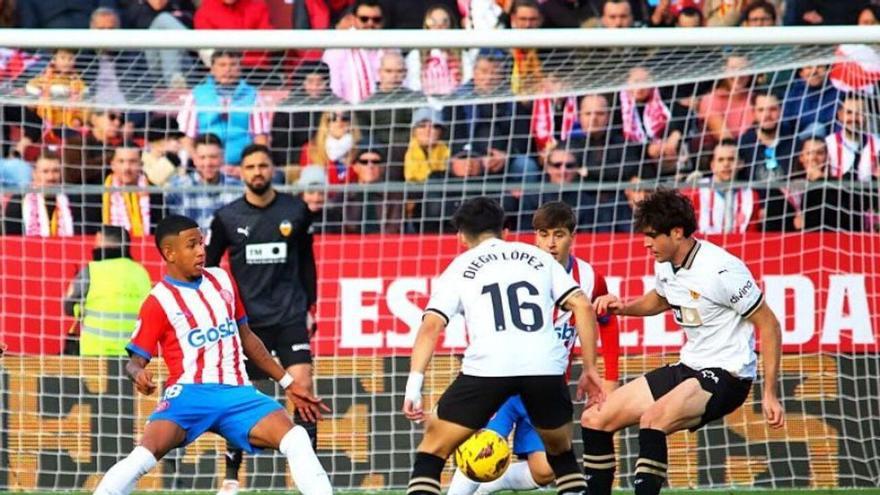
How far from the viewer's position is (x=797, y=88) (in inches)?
504

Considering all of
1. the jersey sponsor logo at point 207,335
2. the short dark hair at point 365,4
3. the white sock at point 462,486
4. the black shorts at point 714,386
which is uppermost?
the short dark hair at point 365,4

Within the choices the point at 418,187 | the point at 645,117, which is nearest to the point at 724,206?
the point at 645,117

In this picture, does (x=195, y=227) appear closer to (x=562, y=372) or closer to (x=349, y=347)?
(x=562, y=372)

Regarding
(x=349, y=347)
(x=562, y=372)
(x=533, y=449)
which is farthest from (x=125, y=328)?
(x=562, y=372)

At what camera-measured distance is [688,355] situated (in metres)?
8.66

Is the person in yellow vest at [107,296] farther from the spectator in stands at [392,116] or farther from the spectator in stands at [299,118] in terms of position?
the spectator in stands at [392,116]

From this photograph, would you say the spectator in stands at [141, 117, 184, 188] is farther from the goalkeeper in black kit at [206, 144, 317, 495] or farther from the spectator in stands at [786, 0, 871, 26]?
the spectator in stands at [786, 0, 871, 26]

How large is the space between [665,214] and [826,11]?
7037 mm

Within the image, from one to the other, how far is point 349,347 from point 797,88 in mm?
4132

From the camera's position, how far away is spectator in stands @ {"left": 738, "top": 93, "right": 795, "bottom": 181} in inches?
484

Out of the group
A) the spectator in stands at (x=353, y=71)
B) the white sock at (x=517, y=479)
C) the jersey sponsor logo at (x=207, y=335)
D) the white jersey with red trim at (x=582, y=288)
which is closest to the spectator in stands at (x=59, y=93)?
the spectator in stands at (x=353, y=71)

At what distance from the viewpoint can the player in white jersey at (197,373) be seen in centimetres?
798

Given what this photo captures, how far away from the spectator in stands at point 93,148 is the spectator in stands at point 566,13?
157 inches

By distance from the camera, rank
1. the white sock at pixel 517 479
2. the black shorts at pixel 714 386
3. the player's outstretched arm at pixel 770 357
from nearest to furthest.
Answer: the player's outstretched arm at pixel 770 357 < the black shorts at pixel 714 386 < the white sock at pixel 517 479
